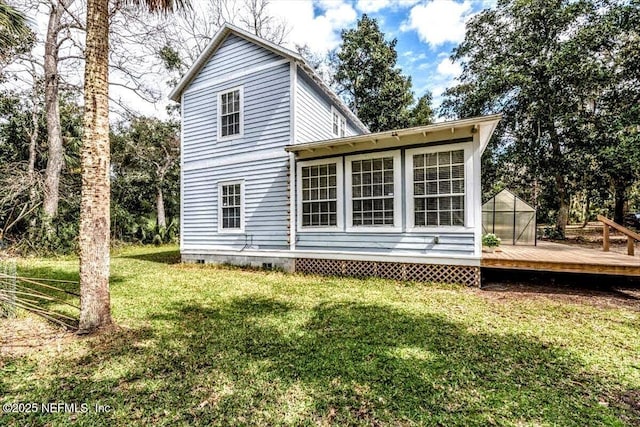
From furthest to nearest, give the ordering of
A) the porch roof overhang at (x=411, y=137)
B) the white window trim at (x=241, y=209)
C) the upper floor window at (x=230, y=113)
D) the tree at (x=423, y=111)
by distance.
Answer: the tree at (x=423, y=111)
the upper floor window at (x=230, y=113)
the white window trim at (x=241, y=209)
the porch roof overhang at (x=411, y=137)

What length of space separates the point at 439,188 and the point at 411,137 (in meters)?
1.34

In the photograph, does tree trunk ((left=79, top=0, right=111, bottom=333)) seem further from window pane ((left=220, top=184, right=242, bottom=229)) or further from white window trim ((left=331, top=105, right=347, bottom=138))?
white window trim ((left=331, top=105, right=347, bottom=138))

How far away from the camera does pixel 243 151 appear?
30.6 feet

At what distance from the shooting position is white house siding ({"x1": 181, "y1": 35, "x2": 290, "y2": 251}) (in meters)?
8.76

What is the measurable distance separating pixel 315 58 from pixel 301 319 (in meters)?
22.3

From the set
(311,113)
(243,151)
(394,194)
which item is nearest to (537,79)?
(311,113)

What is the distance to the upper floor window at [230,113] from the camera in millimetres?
9461

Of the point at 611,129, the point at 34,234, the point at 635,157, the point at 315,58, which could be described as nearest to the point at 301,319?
the point at 34,234

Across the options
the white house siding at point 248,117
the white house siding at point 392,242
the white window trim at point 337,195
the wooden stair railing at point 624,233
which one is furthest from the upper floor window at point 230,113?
the wooden stair railing at point 624,233

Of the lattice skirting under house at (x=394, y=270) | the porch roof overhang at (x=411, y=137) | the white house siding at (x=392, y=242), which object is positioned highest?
the porch roof overhang at (x=411, y=137)

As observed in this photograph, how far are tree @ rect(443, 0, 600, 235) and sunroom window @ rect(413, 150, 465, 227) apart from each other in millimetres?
10723

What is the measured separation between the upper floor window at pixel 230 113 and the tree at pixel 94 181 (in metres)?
5.39

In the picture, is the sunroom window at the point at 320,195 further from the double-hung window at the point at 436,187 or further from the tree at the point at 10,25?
the tree at the point at 10,25

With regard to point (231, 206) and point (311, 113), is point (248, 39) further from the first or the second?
point (231, 206)
